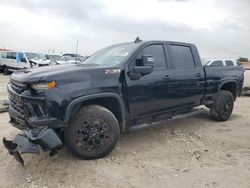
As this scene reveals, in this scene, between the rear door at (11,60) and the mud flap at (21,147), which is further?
the rear door at (11,60)

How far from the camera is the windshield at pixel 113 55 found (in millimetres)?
5375

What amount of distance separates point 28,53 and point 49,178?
20.9 m

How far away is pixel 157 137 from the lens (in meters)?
6.10

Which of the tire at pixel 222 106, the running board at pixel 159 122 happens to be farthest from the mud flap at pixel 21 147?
the tire at pixel 222 106

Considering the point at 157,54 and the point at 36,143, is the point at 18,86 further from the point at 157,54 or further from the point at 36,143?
the point at 157,54

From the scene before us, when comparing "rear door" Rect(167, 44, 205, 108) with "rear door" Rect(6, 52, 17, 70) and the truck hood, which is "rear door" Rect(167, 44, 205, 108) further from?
"rear door" Rect(6, 52, 17, 70)

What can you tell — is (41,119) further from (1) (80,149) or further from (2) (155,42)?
(2) (155,42)

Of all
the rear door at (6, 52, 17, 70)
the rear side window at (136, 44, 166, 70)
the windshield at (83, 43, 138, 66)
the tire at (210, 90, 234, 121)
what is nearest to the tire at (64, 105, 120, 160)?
the windshield at (83, 43, 138, 66)

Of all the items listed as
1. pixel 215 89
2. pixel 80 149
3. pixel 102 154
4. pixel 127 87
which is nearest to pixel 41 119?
pixel 80 149

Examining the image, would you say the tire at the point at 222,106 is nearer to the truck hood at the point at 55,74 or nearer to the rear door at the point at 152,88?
the rear door at the point at 152,88

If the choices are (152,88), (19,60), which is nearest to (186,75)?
(152,88)

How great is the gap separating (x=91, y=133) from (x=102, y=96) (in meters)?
0.57

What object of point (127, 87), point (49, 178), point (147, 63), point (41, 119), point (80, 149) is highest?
point (147, 63)

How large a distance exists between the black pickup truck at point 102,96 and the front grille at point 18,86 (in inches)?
0.6
